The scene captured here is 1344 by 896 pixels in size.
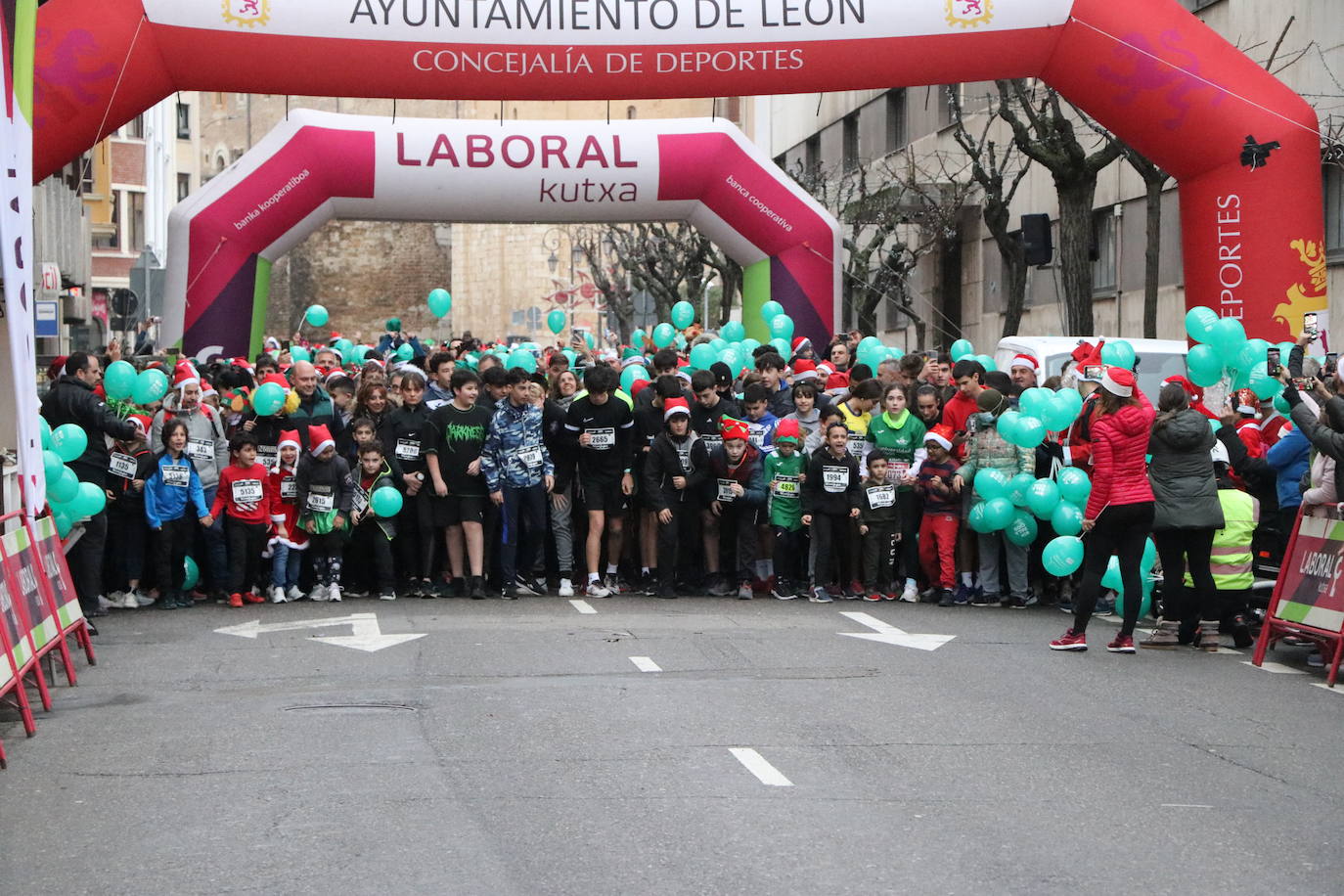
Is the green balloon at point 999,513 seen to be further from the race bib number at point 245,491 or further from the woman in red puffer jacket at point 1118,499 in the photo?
the race bib number at point 245,491

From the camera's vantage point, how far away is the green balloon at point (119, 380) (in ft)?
45.2

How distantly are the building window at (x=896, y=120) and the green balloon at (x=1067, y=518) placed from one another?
28.2 m

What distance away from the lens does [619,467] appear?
1468 centimetres

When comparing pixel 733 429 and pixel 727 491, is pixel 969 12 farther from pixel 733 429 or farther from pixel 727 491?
pixel 727 491

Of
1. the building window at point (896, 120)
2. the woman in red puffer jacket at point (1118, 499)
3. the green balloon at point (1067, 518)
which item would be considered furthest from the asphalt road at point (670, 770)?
the building window at point (896, 120)

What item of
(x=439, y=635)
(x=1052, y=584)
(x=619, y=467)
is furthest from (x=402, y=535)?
(x=1052, y=584)

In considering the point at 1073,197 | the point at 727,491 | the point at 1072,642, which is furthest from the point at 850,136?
the point at 1072,642

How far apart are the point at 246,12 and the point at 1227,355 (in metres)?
8.18

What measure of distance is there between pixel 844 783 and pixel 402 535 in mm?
7772

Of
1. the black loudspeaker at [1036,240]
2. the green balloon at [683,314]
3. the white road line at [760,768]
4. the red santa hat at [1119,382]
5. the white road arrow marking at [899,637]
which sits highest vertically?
the black loudspeaker at [1036,240]

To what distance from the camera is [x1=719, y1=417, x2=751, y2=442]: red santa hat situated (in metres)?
14.6

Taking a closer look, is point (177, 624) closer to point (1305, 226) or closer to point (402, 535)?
point (402, 535)

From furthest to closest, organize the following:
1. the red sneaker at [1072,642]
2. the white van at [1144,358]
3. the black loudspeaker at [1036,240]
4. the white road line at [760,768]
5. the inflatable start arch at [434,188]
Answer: the black loudspeaker at [1036,240]
the inflatable start arch at [434,188]
the white van at [1144,358]
the red sneaker at [1072,642]
the white road line at [760,768]

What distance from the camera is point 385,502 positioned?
1411cm
